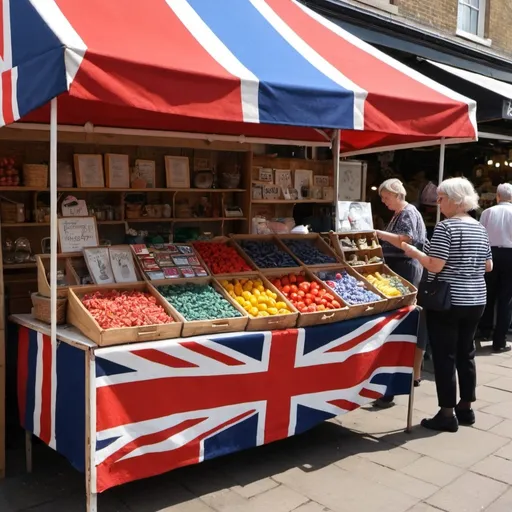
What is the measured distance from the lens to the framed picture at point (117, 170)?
6.05 metres

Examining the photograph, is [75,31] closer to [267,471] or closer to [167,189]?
[267,471]

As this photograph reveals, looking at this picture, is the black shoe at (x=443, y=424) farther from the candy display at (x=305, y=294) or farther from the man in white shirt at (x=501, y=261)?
the man in white shirt at (x=501, y=261)

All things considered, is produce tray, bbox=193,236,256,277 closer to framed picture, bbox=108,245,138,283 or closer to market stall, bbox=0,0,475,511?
market stall, bbox=0,0,475,511

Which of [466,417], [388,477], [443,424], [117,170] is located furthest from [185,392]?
[117,170]

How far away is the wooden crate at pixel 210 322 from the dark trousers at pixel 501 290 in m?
4.01

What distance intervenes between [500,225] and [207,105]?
4.43 metres

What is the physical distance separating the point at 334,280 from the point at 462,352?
1.05 meters

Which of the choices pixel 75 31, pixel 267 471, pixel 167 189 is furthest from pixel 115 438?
pixel 167 189

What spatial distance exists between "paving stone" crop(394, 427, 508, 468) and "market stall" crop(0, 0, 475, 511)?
396 millimetres

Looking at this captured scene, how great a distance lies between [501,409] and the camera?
16.1ft

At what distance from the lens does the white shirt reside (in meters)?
6.44

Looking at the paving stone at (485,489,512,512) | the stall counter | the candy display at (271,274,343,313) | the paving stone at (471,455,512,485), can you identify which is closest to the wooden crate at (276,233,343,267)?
the candy display at (271,274,343,313)

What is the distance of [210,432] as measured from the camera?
3.37 meters

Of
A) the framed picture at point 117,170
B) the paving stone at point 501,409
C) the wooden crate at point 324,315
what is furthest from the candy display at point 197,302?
the framed picture at point 117,170
